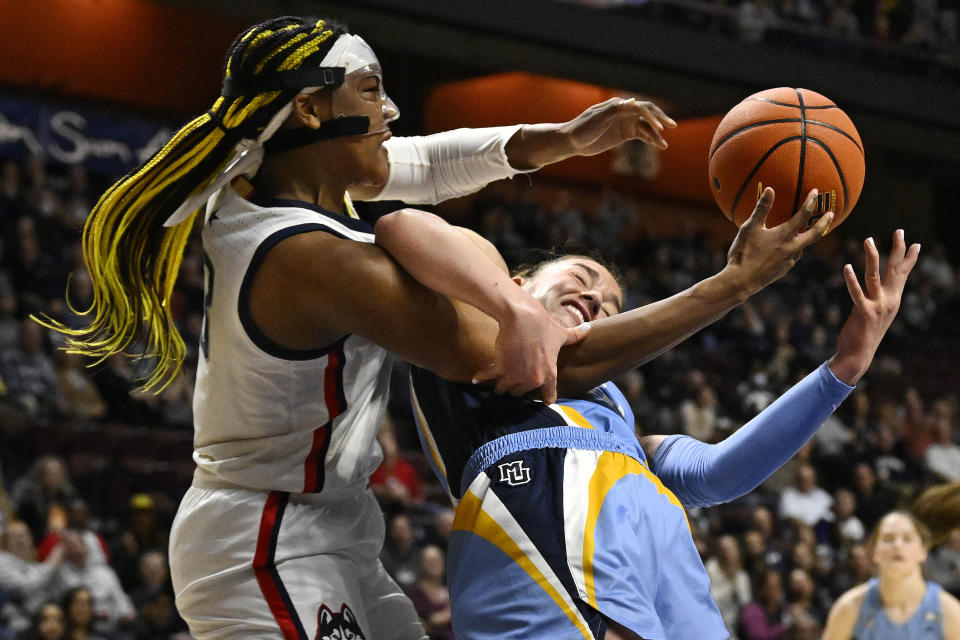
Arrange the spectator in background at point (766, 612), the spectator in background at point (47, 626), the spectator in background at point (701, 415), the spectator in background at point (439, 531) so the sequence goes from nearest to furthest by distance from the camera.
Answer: the spectator in background at point (47, 626) < the spectator in background at point (439, 531) < the spectator in background at point (766, 612) < the spectator in background at point (701, 415)

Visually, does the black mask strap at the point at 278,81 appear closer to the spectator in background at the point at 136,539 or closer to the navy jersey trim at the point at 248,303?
the navy jersey trim at the point at 248,303

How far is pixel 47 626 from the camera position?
21.2ft

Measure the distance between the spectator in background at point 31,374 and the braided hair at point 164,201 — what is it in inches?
241

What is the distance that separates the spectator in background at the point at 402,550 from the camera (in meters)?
7.93

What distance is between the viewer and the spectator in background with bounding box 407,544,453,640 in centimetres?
759

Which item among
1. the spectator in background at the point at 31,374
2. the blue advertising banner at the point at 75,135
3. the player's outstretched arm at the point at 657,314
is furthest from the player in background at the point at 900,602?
the blue advertising banner at the point at 75,135

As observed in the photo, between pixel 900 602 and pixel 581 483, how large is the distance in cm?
359

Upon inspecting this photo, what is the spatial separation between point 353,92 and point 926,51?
54.3ft

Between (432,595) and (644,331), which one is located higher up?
(644,331)

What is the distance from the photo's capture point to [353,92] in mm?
2607

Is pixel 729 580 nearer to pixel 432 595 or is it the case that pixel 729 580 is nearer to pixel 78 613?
pixel 432 595

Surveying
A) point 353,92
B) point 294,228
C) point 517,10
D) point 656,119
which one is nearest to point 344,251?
point 294,228

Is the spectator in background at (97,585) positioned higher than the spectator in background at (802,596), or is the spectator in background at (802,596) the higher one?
the spectator in background at (802,596)

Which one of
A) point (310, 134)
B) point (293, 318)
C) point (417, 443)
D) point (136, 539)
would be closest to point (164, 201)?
point (310, 134)
